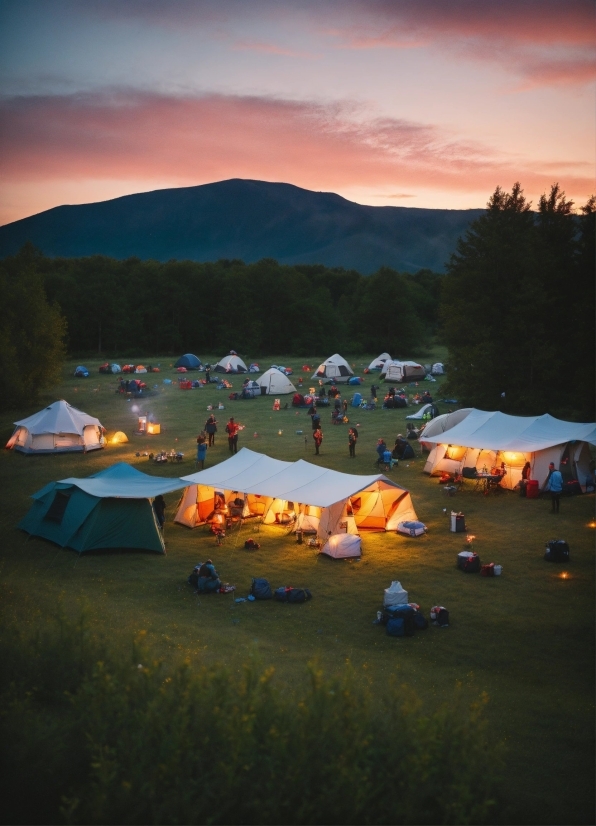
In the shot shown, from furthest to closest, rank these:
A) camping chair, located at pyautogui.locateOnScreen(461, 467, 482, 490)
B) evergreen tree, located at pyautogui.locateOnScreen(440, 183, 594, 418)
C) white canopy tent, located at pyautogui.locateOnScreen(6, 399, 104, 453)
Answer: evergreen tree, located at pyautogui.locateOnScreen(440, 183, 594, 418), white canopy tent, located at pyautogui.locateOnScreen(6, 399, 104, 453), camping chair, located at pyautogui.locateOnScreen(461, 467, 482, 490)

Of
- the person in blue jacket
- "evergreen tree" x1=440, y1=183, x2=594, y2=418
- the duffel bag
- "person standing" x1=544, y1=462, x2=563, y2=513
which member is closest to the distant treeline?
"evergreen tree" x1=440, y1=183, x2=594, y2=418

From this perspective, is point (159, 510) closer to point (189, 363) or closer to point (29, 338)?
point (29, 338)

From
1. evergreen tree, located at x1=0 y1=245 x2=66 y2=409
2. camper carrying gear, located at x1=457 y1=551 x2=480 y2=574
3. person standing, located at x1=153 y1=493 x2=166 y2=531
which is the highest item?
evergreen tree, located at x1=0 y1=245 x2=66 y2=409

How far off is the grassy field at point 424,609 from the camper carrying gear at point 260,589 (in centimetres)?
34

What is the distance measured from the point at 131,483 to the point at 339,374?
113ft

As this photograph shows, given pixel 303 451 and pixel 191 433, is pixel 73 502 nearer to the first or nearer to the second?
pixel 303 451

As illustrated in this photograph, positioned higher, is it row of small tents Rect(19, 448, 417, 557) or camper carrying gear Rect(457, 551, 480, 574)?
row of small tents Rect(19, 448, 417, 557)

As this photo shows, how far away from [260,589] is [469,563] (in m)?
4.63

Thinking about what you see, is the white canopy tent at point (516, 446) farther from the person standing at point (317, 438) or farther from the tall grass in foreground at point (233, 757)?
the tall grass in foreground at point (233, 757)

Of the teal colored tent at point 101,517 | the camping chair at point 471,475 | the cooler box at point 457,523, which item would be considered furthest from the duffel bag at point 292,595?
the camping chair at point 471,475

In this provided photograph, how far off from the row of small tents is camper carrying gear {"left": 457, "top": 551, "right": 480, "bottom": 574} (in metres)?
2.44

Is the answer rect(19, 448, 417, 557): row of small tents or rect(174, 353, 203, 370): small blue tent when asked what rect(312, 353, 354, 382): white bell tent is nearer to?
rect(174, 353, 203, 370): small blue tent

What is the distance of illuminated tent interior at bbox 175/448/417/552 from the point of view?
57.4 feet

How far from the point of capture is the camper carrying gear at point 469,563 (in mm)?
15453
